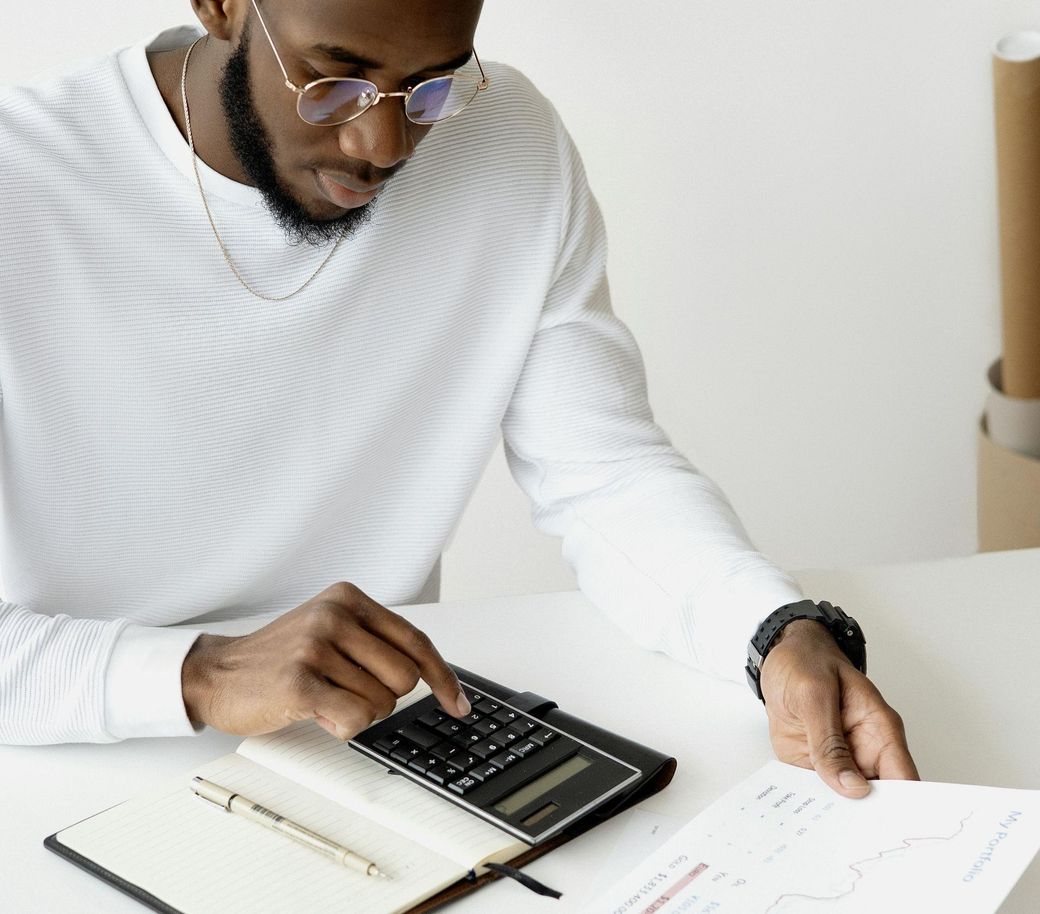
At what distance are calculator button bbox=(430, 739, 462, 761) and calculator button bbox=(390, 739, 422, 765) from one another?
0.01 m

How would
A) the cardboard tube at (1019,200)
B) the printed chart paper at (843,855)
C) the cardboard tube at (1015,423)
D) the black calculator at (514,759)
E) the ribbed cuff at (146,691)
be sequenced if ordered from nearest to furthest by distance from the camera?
the printed chart paper at (843,855)
the black calculator at (514,759)
the ribbed cuff at (146,691)
the cardboard tube at (1019,200)
the cardboard tube at (1015,423)

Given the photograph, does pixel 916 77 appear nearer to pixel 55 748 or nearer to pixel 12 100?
pixel 12 100

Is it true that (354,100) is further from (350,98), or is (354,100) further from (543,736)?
(543,736)

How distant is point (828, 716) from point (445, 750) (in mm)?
277

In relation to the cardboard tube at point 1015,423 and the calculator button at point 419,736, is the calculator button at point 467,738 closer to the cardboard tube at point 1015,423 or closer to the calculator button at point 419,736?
the calculator button at point 419,736

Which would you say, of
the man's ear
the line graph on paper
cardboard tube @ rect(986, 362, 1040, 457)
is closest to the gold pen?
the line graph on paper

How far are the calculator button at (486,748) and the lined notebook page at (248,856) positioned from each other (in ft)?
0.31

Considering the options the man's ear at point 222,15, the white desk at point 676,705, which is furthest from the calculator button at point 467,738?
the man's ear at point 222,15

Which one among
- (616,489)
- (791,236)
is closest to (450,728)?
(616,489)

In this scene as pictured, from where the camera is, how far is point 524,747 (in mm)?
982

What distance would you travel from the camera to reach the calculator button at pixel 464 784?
3.06ft

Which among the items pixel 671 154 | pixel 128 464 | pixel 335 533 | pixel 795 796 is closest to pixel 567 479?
pixel 335 533

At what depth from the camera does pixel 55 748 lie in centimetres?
106

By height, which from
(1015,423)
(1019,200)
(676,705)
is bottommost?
(1015,423)
